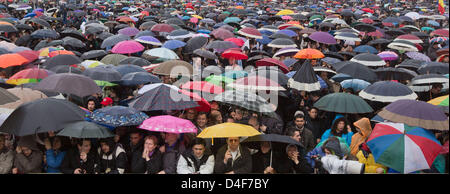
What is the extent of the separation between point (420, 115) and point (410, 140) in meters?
0.74

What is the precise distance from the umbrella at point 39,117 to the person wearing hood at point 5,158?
0.45 meters

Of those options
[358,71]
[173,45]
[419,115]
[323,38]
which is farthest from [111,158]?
[323,38]

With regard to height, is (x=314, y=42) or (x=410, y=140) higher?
(x=410, y=140)

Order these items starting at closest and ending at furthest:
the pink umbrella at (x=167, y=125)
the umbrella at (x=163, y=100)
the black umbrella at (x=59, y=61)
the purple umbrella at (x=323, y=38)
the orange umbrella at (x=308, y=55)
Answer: the pink umbrella at (x=167, y=125) < the umbrella at (x=163, y=100) < the black umbrella at (x=59, y=61) < the orange umbrella at (x=308, y=55) < the purple umbrella at (x=323, y=38)

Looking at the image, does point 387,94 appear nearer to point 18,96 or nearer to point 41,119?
point 41,119

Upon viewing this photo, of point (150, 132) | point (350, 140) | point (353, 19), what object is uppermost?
point (150, 132)

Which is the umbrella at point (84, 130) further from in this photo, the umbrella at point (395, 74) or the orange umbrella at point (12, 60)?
the umbrella at point (395, 74)

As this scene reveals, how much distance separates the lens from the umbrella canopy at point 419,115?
5.05 meters

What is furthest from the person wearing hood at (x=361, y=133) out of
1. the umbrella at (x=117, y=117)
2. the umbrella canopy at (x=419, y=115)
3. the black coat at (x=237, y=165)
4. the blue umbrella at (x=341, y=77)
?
the umbrella at (x=117, y=117)

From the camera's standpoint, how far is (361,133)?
600 centimetres

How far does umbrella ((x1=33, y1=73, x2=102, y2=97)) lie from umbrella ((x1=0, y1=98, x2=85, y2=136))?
109cm

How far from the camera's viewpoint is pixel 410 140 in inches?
181
